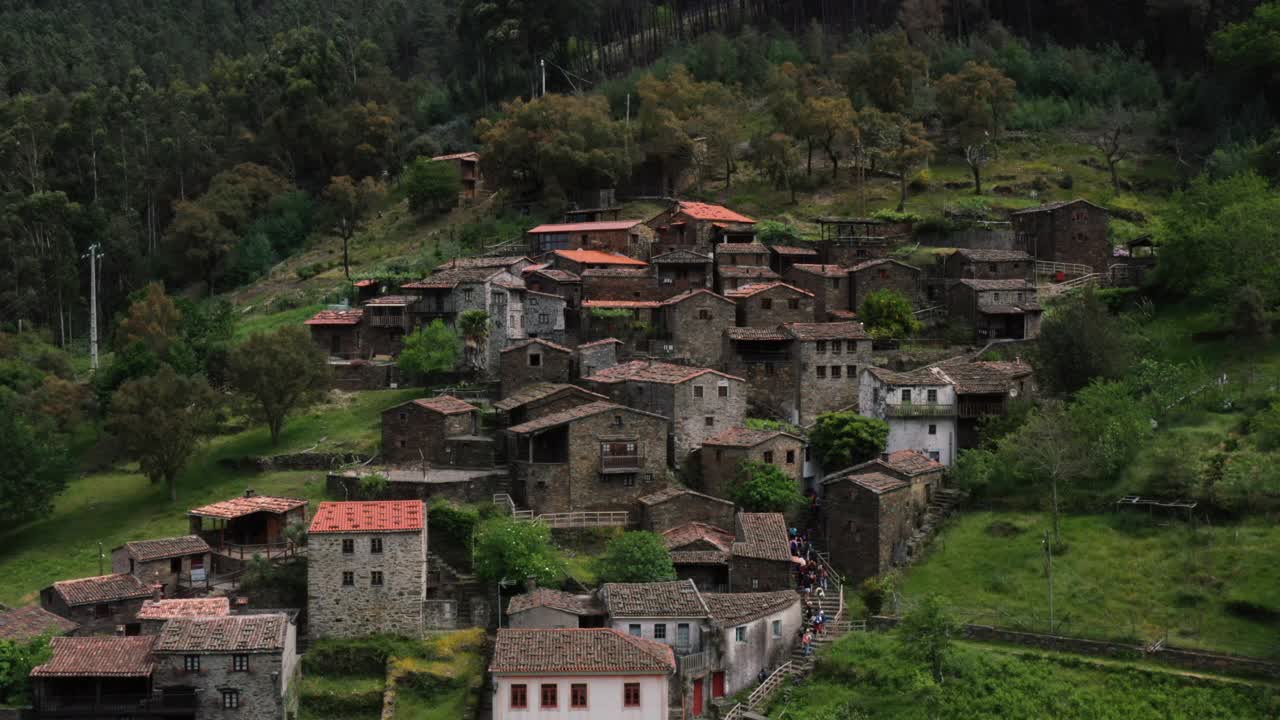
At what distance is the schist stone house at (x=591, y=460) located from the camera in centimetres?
5591

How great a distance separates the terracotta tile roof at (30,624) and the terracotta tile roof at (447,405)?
14988 mm

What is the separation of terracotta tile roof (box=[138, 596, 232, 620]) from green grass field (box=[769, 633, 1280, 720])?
667 inches

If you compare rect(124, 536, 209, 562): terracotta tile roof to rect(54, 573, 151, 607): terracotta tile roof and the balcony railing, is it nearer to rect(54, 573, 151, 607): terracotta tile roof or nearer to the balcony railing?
rect(54, 573, 151, 607): terracotta tile roof

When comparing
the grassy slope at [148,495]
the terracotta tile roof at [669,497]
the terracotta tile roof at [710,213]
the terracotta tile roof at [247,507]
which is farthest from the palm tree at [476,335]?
the terracotta tile roof at [669,497]

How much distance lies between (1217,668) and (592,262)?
3489 centimetres

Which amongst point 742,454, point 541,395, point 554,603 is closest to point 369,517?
point 554,603

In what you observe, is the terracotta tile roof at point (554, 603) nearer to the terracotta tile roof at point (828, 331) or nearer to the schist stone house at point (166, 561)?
the schist stone house at point (166, 561)

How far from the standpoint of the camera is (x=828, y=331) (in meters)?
63.7

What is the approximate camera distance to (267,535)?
5491cm

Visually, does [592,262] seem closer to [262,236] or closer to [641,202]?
[641,202]

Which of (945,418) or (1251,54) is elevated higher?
(1251,54)

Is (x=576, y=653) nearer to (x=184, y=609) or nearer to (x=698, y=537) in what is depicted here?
(x=698, y=537)

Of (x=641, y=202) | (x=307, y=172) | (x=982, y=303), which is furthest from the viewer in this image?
(x=307, y=172)

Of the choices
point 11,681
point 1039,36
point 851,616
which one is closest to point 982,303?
point 851,616
